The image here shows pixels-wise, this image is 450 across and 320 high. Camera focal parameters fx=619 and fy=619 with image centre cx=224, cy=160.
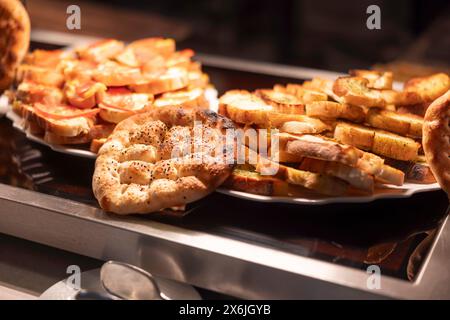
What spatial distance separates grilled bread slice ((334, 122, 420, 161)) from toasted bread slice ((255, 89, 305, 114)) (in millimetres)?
170

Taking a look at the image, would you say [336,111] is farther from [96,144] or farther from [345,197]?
[96,144]

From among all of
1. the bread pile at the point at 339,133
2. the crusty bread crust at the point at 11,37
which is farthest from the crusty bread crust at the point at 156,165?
the crusty bread crust at the point at 11,37

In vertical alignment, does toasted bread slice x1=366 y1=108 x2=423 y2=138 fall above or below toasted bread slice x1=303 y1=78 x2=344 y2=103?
below

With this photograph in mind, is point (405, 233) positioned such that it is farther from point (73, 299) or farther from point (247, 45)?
point (247, 45)

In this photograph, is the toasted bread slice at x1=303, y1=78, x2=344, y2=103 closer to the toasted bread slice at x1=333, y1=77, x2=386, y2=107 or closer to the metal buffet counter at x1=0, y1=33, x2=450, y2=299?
the toasted bread slice at x1=333, y1=77, x2=386, y2=107

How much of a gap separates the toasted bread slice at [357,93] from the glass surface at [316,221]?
333mm

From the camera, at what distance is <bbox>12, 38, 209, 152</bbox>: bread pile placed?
219 centimetres

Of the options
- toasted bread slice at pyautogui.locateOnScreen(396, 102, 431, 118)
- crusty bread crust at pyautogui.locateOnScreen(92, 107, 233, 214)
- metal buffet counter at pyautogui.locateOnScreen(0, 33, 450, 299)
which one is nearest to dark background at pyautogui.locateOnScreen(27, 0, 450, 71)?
toasted bread slice at pyautogui.locateOnScreen(396, 102, 431, 118)

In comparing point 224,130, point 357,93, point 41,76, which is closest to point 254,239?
point 224,130

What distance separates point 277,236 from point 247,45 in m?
3.56

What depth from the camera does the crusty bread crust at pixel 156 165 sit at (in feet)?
5.85

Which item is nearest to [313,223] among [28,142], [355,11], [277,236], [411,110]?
[277,236]

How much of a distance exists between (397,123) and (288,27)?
116 inches

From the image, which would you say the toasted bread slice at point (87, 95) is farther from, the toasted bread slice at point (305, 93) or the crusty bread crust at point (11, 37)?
the toasted bread slice at point (305, 93)
